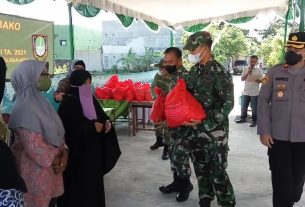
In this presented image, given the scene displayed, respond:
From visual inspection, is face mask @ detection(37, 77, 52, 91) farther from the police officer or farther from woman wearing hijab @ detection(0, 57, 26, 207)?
the police officer

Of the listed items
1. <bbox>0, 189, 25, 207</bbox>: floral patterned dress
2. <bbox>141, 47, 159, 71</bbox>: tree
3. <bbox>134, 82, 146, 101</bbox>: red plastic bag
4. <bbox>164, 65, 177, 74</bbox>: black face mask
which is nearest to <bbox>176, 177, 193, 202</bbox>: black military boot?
<bbox>164, 65, 177, 74</bbox>: black face mask

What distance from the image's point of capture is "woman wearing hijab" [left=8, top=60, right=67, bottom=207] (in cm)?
209

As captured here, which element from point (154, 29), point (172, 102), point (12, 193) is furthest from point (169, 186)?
point (154, 29)

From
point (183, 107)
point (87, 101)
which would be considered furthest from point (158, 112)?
point (87, 101)

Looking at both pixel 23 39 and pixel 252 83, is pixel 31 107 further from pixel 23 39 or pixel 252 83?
pixel 252 83

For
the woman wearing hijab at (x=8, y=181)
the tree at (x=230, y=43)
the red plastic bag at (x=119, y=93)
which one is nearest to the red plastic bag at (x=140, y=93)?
the red plastic bag at (x=119, y=93)

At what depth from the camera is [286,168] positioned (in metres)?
2.73

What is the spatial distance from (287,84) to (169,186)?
1.75 metres

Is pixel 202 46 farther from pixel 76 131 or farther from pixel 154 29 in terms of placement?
pixel 154 29

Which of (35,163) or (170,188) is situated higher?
(35,163)

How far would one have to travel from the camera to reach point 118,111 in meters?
6.85

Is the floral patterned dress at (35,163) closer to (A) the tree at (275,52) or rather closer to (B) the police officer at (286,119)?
(B) the police officer at (286,119)

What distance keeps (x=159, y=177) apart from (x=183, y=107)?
6.06ft

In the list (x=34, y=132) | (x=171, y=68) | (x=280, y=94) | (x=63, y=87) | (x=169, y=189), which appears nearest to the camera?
(x=34, y=132)
